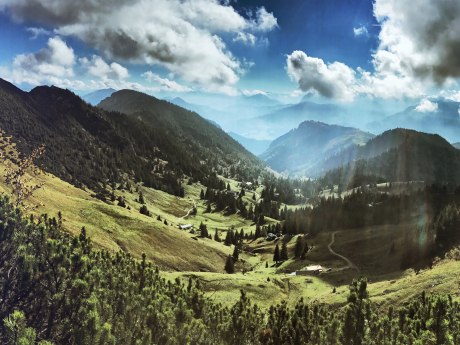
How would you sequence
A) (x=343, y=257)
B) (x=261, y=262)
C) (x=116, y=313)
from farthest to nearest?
1. (x=261, y=262)
2. (x=343, y=257)
3. (x=116, y=313)

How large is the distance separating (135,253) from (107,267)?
7172cm

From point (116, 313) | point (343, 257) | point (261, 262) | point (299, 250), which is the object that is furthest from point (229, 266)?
point (116, 313)

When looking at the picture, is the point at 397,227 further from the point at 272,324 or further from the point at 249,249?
the point at 272,324

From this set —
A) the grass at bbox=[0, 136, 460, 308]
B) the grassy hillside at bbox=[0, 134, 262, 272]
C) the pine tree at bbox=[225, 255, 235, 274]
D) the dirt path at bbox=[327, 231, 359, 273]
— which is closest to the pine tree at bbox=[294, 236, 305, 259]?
the grass at bbox=[0, 136, 460, 308]

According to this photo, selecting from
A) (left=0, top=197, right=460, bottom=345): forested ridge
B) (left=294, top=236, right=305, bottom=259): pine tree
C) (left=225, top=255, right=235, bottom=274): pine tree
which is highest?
(left=0, top=197, right=460, bottom=345): forested ridge

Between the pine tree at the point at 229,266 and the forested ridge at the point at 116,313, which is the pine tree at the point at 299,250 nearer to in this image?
the pine tree at the point at 229,266

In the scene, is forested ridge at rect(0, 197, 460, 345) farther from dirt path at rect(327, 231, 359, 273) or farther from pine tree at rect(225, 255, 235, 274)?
dirt path at rect(327, 231, 359, 273)

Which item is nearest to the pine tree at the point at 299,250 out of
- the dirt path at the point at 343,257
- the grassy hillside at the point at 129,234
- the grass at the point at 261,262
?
the grass at the point at 261,262

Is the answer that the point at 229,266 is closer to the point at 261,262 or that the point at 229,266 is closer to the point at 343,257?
the point at 261,262

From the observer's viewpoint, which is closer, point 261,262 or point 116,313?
point 116,313

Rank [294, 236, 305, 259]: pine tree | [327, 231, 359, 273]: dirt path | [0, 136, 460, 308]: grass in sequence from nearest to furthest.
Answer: [0, 136, 460, 308]: grass → [327, 231, 359, 273]: dirt path → [294, 236, 305, 259]: pine tree

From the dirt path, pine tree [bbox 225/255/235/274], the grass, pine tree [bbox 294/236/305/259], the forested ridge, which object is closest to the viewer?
the forested ridge

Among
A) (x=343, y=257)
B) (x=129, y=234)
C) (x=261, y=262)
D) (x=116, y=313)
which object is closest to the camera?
(x=116, y=313)

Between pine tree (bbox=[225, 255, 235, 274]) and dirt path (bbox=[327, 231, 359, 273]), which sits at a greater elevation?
dirt path (bbox=[327, 231, 359, 273])
